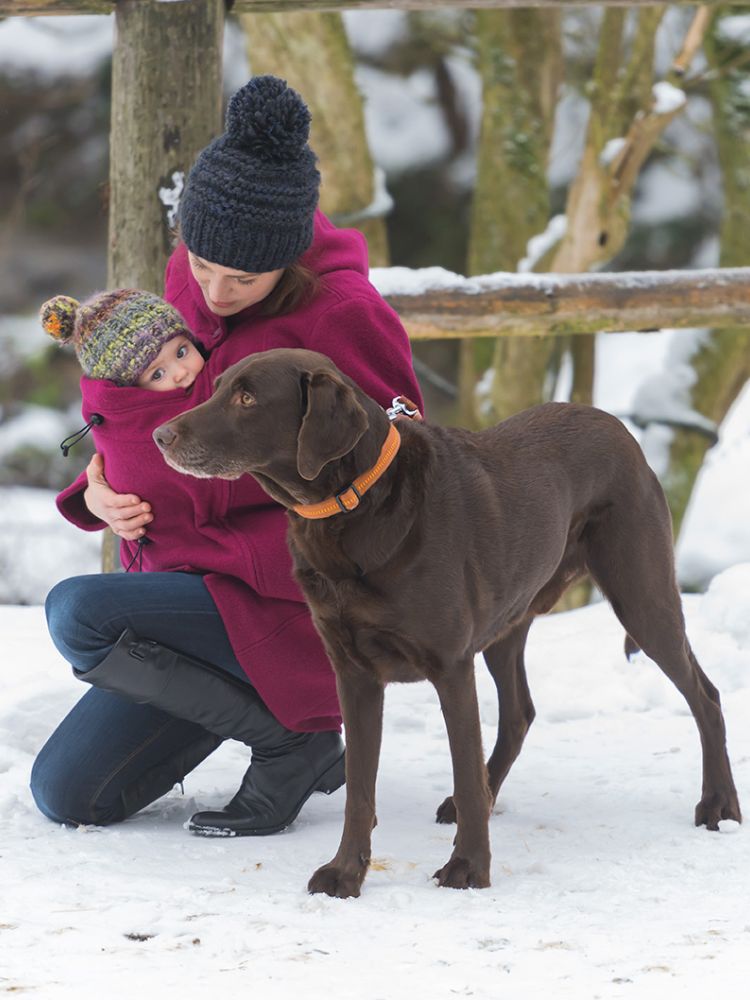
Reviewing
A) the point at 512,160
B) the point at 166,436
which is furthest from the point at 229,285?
the point at 512,160

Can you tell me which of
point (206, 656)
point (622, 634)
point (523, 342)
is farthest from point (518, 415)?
point (523, 342)

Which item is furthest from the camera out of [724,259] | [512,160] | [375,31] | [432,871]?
[375,31]

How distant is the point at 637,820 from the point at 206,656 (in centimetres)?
110

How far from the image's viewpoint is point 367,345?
10.2ft

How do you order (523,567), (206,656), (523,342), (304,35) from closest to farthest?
(523,567) → (206,656) → (304,35) → (523,342)

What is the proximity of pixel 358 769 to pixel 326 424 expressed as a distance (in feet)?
2.51

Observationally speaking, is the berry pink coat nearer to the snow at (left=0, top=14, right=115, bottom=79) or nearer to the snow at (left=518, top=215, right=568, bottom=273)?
the snow at (left=518, top=215, right=568, bottom=273)

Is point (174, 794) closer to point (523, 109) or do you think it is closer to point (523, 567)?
point (523, 567)

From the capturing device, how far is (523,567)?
9.69 feet

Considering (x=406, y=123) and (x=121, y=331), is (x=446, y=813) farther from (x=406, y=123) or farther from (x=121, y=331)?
(x=406, y=123)

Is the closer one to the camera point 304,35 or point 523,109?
point 304,35

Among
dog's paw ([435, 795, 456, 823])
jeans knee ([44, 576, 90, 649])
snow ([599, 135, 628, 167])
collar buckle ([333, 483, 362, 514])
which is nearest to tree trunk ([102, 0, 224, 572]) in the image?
jeans knee ([44, 576, 90, 649])

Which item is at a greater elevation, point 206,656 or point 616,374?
point 206,656

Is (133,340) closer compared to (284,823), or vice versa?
(133,340)
